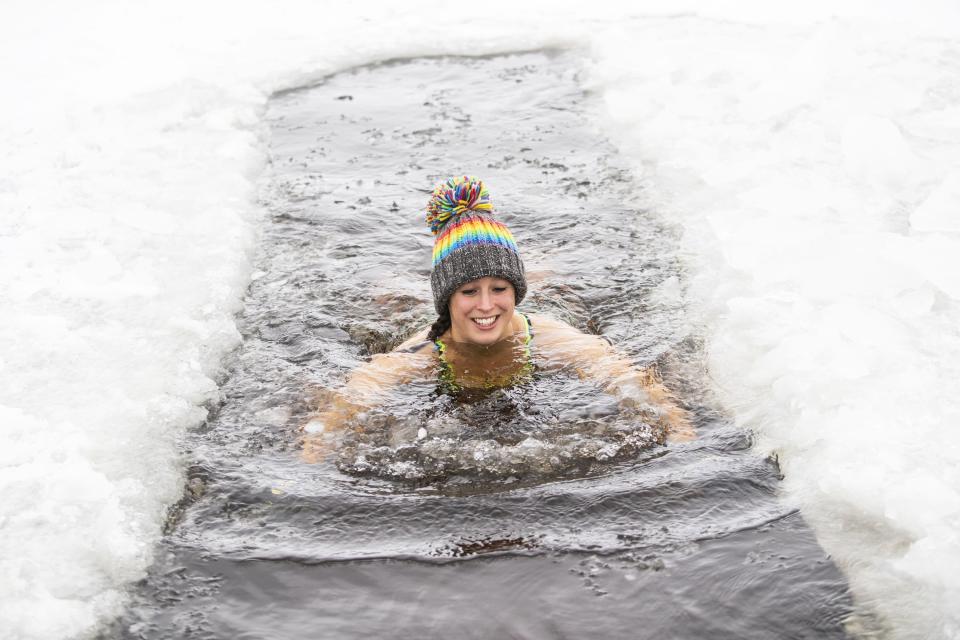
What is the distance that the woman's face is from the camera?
5.05m

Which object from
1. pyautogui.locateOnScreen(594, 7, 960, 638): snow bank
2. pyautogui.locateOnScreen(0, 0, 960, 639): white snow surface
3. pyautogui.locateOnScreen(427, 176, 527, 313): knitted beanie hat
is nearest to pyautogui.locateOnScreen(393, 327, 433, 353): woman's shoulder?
pyautogui.locateOnScreen(427, 176, 527, 313): knitted beanie hat

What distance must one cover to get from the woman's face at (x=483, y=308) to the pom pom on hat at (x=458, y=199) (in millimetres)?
463

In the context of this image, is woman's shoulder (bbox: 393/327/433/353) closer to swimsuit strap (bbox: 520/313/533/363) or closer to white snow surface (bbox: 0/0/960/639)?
swimsuit strap (bbox: 520/313/533/363)

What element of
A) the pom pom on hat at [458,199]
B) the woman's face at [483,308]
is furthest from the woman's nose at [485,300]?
the pom pom on hat at [458,199]

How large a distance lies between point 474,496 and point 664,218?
11.8 feet

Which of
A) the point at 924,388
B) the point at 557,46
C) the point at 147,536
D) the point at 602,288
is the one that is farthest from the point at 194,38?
the point at 924,388

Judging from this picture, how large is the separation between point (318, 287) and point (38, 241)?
191 centimetres

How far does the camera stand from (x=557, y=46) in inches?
438

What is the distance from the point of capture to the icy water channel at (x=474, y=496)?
10.8ft

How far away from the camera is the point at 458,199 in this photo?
5.20 meters

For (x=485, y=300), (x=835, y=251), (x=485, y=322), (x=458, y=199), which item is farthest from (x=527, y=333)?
(x=835, y=251)

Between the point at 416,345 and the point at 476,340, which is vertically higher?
the point at 416,345

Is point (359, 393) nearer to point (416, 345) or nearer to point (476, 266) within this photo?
point (416, 345)

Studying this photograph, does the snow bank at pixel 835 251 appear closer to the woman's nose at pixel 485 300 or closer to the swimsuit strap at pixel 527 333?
the swimsuit strap at pixel 527 333
